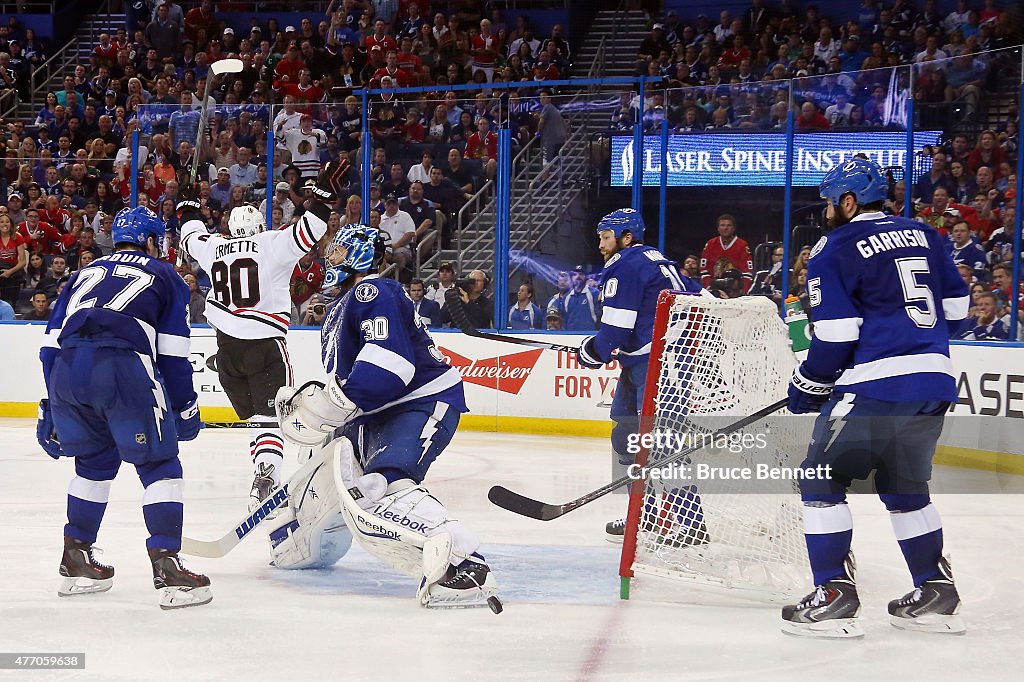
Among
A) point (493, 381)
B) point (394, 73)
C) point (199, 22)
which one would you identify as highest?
point (199, 22)

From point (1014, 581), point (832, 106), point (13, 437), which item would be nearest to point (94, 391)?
point (1014, 581)

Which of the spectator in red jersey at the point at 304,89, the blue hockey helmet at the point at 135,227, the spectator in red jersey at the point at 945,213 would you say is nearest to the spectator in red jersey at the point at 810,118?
the spectator in red jersey at the point at 945,213

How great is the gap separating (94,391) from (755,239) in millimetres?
5186

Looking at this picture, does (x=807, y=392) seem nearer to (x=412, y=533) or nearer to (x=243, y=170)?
(x=412, y=533)

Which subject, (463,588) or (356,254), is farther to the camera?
(356,254)

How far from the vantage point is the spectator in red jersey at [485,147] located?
348 inches

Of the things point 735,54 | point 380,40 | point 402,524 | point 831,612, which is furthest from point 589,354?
point 380,40

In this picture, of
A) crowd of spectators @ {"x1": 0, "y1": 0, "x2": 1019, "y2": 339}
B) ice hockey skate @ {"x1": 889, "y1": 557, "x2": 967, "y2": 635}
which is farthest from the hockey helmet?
ice hockey skate @ {"x1": 889, "y1": 557, "x2": 967, "y2": 635}

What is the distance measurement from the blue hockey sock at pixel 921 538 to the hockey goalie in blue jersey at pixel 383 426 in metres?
1.19

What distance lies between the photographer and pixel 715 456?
4.55 metres

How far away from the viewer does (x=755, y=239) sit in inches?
318

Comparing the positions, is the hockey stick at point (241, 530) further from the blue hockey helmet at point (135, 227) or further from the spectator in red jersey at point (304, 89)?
the spectator in red jersey at point (304, 89)

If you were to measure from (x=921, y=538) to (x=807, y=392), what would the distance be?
1.70 ft

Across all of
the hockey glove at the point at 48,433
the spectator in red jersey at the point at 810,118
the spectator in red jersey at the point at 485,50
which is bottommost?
the hockey glove at the point at 48,433
